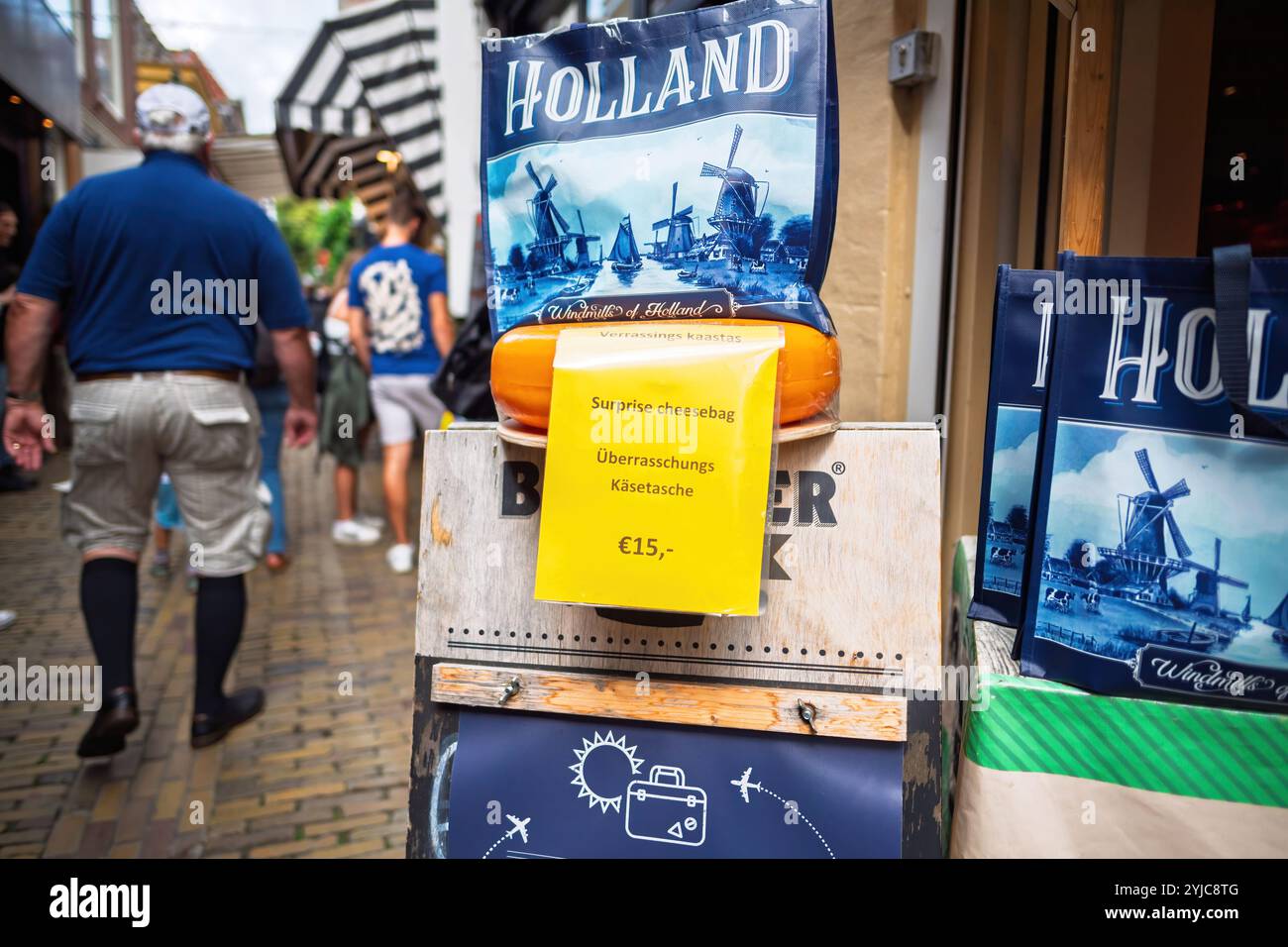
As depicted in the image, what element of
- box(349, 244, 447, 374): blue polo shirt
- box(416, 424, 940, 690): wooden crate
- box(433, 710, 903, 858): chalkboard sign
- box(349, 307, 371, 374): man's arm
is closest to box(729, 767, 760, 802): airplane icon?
box(433, 710, 903, 858): chalkboard sign

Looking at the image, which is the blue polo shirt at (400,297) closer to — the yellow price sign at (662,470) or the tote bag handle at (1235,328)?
the yellow price sign at (662,470)

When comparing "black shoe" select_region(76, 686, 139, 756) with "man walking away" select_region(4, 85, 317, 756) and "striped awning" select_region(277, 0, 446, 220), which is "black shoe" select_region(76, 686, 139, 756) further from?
"striped awning" select_region(277, 0, 446, 220)

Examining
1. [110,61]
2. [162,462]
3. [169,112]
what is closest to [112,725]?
[162,462]

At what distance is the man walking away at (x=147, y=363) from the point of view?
3080 millimetres

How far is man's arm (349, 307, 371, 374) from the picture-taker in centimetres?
550

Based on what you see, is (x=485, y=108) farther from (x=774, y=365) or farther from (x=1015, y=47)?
(x=1015, y=47)

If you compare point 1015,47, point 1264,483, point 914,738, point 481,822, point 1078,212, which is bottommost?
point 481,822

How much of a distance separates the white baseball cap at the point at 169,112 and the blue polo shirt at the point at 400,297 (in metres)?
2.04

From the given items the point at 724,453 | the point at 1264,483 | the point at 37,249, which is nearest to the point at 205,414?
the point at 37,249

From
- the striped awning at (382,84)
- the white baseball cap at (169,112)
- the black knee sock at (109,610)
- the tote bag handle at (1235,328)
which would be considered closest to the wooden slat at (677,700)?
the tote bag handle at (1235,328)

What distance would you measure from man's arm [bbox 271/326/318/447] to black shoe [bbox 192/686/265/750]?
103cm

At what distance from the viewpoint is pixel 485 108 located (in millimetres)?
1597
